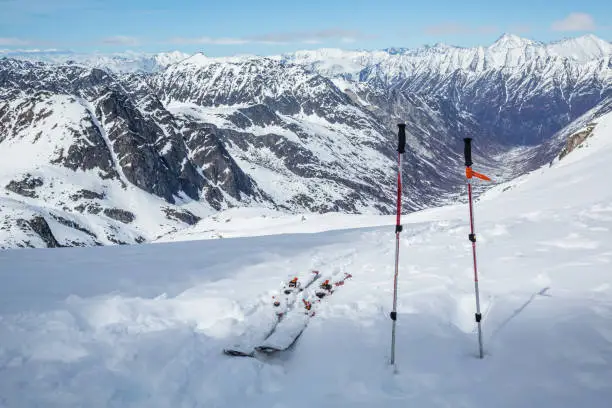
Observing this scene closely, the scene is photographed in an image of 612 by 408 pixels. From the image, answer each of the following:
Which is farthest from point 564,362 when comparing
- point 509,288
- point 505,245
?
point 505,245

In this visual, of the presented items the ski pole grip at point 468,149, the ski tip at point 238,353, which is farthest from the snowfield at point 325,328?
the ski pole grip at point 468,149

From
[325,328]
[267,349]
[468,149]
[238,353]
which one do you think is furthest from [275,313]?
[468,149]

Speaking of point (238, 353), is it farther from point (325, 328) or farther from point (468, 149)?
point (468, 149)

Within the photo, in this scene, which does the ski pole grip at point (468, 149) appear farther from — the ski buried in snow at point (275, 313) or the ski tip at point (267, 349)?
the ski buried in snow at point (275, 313)

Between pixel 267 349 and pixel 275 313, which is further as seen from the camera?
pixel 275 313

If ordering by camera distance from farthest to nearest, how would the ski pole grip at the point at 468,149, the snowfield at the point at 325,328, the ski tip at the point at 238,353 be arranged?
the ski tip at the point at 238,353
the ski pole grip at the point at 468,149
the snowfield at the point at 325,328

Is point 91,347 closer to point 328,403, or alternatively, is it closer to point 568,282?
point 328,403

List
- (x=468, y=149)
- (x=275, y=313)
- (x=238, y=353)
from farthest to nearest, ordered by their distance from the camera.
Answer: (x=275, y=313) → (x=238, y=353) → (x=468, y=149)

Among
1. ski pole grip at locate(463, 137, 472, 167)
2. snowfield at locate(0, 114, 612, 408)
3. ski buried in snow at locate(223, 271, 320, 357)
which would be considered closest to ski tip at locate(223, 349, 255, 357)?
ski buried in snow at locate(223, 271, 320, 357)

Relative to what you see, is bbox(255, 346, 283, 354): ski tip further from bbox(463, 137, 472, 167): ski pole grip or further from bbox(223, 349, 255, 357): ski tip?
bbox(463, 137, 472, 167): ski pole grip

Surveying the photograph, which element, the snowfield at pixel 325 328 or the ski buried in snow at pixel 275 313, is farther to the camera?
the ski buried in snow at pixel 275 313
